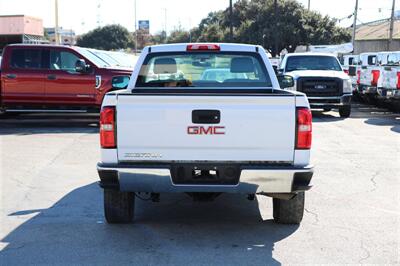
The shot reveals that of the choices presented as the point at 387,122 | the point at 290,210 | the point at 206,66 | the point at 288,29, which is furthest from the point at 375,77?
the point at 288,29

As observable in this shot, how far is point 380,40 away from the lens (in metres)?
53.7

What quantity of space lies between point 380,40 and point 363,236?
2040 inches

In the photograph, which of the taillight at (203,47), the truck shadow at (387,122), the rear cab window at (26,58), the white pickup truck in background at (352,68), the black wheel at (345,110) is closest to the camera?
the taillight at (203,47)

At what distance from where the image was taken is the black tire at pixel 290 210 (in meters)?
5.51

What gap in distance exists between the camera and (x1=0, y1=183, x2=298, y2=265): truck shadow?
4.76 meters

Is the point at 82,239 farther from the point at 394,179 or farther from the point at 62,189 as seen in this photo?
the point at 394,179

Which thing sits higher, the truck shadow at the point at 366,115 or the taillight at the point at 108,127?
the taillight at the point at 108,127

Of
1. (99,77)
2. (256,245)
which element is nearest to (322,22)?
(99,77)

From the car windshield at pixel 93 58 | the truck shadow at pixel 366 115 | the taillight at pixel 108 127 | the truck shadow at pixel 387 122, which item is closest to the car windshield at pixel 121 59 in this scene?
the car windshield at pixel 93 58

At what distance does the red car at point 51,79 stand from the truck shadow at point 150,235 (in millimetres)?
6947

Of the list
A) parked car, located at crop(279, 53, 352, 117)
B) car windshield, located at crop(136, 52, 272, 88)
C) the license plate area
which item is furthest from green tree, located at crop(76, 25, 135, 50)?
the license plate area

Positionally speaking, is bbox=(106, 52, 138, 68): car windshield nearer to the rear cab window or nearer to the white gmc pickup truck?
the rear cab window

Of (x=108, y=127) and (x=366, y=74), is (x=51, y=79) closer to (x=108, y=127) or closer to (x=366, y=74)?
(x=108, y=127)

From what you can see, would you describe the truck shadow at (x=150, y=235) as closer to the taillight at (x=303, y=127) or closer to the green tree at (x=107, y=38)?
Answer: the taillight at (x=303, y=127)
